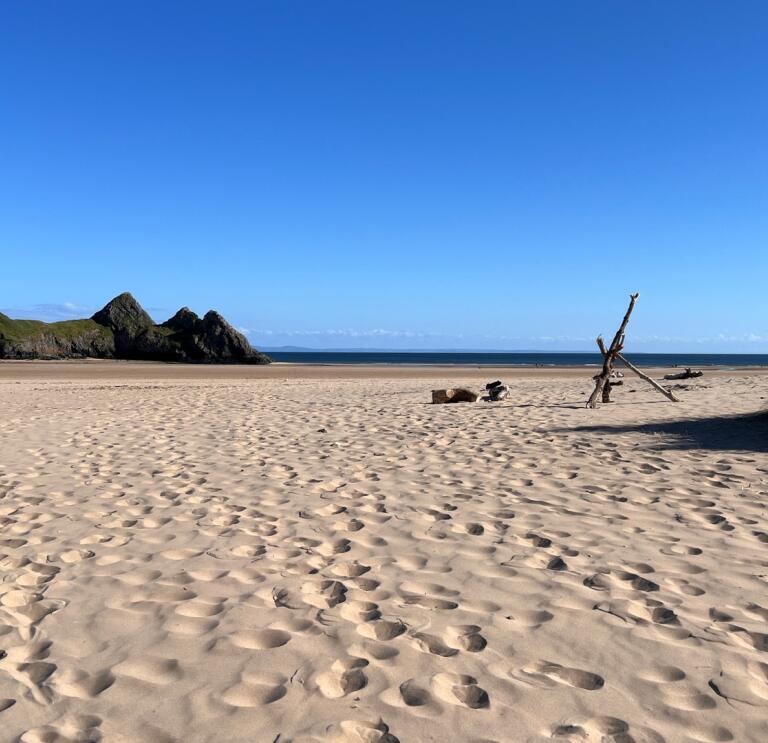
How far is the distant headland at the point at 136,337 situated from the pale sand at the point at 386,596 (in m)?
50.6

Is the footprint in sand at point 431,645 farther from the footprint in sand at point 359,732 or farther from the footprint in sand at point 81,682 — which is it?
the footprint in sand at point 81,682

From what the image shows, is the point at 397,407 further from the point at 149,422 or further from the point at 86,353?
the point at 86,353

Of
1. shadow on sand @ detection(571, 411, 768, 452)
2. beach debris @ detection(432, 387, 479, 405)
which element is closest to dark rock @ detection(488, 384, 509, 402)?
Answer: beach debris @ detection(432, 387, 479, 405)

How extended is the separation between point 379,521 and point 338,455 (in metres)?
3.04

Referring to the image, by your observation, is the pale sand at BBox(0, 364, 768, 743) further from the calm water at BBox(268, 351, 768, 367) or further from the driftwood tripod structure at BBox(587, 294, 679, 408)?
the calm water at BBox(268, 351, 768, 367)

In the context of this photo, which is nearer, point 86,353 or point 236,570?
point 236,570

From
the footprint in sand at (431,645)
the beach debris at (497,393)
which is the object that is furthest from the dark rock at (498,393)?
the footprint in sand at (431,645)

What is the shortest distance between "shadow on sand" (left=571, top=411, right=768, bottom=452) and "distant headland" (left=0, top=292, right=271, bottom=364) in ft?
162

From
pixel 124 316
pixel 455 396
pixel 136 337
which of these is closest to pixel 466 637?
pixel 455 396

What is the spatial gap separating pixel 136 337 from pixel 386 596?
194 feet

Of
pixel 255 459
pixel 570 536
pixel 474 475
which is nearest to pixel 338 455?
pixel 255 459

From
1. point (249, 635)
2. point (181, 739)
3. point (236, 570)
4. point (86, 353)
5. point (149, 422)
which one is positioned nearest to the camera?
point (181, 739)

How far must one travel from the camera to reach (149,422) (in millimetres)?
12078

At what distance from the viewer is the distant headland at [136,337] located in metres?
55.3
